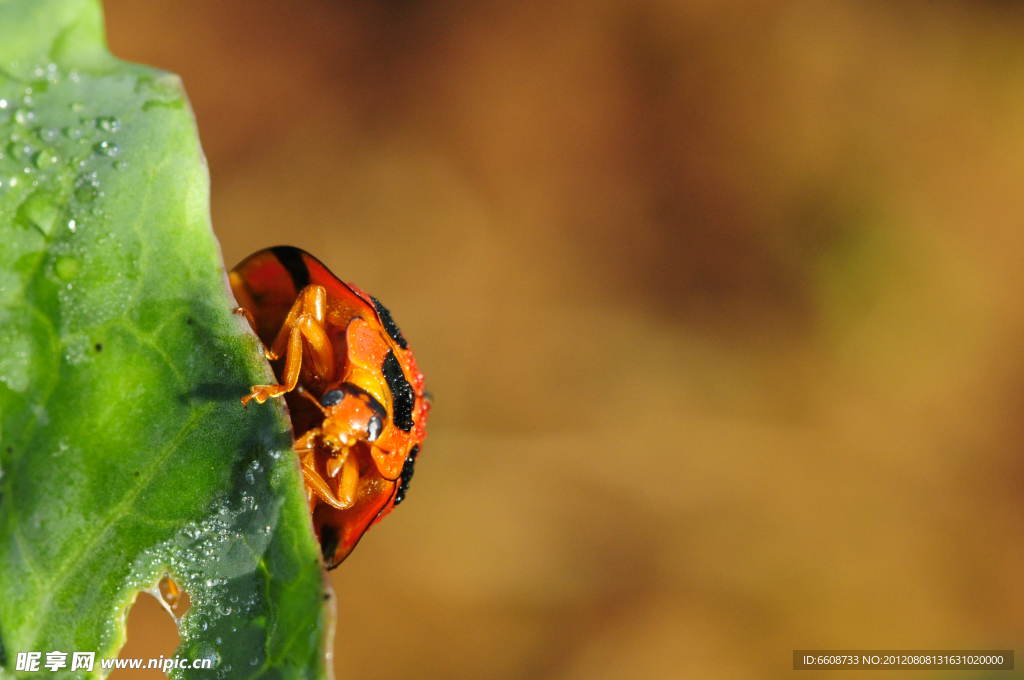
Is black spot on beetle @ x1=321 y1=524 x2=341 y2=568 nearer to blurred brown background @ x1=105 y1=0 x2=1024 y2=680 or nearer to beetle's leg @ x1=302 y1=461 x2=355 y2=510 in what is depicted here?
beetle's leg @ x1=302 y1=461 x2=355 y2=510

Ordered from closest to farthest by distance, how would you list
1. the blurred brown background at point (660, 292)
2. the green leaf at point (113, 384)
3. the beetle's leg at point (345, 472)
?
the green leaf at point (113, 384) < the beetle's leg at point (345, 472) < the blurred brown background at point (660, 292)

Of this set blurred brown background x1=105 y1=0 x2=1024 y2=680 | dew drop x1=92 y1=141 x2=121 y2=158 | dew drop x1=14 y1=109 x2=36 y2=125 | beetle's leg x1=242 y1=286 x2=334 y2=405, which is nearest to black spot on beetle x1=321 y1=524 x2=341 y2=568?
beetle's leg x1=242 y1=286 x2=334 y2=405

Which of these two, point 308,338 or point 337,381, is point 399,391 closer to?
point 337,381

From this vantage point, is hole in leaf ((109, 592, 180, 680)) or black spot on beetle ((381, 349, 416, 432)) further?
hole in leaf ((109, 592, 180, 680))

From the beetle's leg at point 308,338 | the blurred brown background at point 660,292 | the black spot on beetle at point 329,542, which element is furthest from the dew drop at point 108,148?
the blurred brown background at point 660,292

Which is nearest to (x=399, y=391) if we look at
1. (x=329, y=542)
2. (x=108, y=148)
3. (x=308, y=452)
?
(x=308, y=452)

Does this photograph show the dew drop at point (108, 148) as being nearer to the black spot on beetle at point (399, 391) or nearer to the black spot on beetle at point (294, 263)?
the black spot on beetle at point (294, 263)
